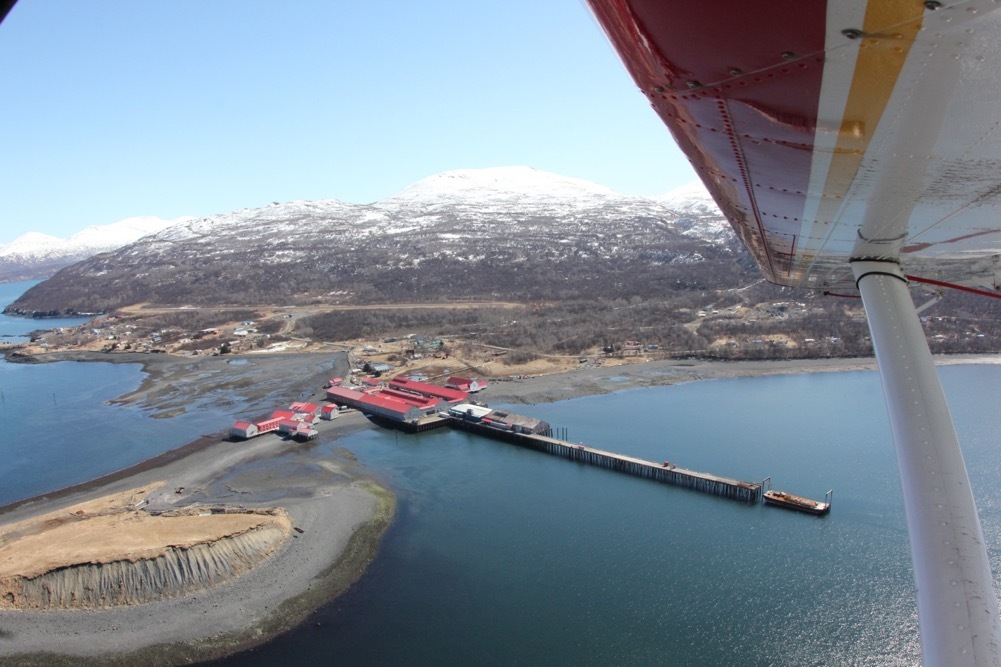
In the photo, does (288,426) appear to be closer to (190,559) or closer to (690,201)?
(190,559)

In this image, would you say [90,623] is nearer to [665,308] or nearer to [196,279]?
[665,308]

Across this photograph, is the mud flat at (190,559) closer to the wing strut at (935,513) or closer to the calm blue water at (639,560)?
the calm blue water at (639,560)

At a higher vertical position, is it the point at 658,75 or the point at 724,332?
the point at 658,75

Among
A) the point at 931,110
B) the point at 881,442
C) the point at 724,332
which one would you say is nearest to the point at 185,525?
the point at 931,110

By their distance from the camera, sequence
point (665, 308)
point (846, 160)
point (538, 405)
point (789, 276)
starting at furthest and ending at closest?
point (665, 308), point (538, 405), point (789, 276), point (846, 160)

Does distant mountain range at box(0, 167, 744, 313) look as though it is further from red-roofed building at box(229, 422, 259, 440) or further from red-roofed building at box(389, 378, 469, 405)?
red-roofed building at box(229, 422, 259, 440)

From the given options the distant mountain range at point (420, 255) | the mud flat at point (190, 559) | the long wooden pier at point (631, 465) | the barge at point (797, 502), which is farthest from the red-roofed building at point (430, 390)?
the distant mountain range at point (420, 255)

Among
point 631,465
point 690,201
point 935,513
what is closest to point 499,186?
point 690,201
